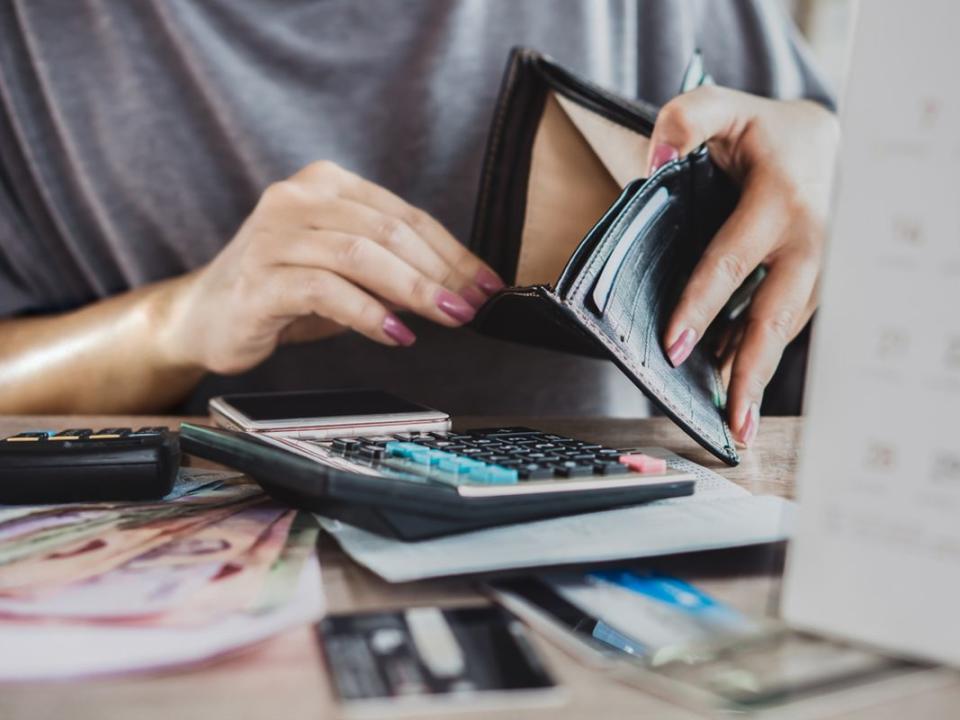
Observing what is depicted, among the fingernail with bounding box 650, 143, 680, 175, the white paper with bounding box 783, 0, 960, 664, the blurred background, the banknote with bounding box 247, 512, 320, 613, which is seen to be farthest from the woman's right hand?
the blurred background

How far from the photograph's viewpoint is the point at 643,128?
1.86 feet

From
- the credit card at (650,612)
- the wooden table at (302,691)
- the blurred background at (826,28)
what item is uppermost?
the blurred background at (826,28)

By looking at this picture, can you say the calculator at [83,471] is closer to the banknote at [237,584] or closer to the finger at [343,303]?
the banknote at [237,584]

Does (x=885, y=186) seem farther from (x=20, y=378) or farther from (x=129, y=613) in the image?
(x=20, y=378)

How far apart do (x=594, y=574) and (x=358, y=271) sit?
328mm

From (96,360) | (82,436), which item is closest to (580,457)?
(82,436)

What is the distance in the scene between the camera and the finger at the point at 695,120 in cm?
55

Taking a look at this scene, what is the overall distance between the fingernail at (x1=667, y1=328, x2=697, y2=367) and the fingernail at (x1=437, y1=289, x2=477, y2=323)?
0.15 meters

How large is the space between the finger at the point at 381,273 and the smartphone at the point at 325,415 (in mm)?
64

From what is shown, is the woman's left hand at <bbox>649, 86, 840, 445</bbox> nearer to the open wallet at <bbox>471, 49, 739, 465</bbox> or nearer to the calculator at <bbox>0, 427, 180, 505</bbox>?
the open wallet at <bbox>471, 49, 739, 465</bbox>

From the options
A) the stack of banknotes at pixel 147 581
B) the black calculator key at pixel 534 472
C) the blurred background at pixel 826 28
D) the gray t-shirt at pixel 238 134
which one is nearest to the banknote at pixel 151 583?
the stack of banknotes at pixel 147 581

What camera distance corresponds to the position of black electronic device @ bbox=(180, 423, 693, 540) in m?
0.31

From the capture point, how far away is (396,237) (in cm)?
60

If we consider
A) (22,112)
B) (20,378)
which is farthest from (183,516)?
(22,112)
